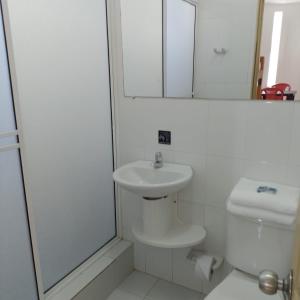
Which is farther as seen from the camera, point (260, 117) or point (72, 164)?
point (72, 164)

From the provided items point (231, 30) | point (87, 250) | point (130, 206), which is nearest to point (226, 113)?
point (231, 30)

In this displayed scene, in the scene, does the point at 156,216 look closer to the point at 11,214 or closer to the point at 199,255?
the point at 199,255

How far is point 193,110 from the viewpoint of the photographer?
5.45 feet

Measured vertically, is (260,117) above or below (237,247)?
above

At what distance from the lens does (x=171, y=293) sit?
1910 millimetres

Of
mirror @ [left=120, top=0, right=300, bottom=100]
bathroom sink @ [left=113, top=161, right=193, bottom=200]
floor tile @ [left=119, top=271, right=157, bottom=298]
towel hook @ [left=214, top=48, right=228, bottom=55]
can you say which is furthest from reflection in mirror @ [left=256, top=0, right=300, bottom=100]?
floor tile @ [left=119, top=271, right=157, bottom=298]

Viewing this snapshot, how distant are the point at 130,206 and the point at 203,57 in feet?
3.63

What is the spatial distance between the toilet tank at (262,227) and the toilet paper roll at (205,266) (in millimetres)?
255

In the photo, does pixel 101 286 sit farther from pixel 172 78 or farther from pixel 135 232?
pixel 172 78

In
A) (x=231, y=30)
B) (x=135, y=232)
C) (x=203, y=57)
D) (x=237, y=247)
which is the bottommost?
(x=135, y=232)

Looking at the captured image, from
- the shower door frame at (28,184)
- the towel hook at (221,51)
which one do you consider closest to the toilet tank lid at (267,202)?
the towel hook at (221,51)

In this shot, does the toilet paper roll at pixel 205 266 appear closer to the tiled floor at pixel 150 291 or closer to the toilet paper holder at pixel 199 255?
the toilet paper holder at pixel 199 255

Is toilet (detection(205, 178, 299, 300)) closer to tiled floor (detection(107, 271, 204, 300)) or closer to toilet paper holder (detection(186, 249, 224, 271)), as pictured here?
toilet paper holder (detection(186, 249, 224, 271))

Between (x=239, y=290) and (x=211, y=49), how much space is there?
4.26 feet
